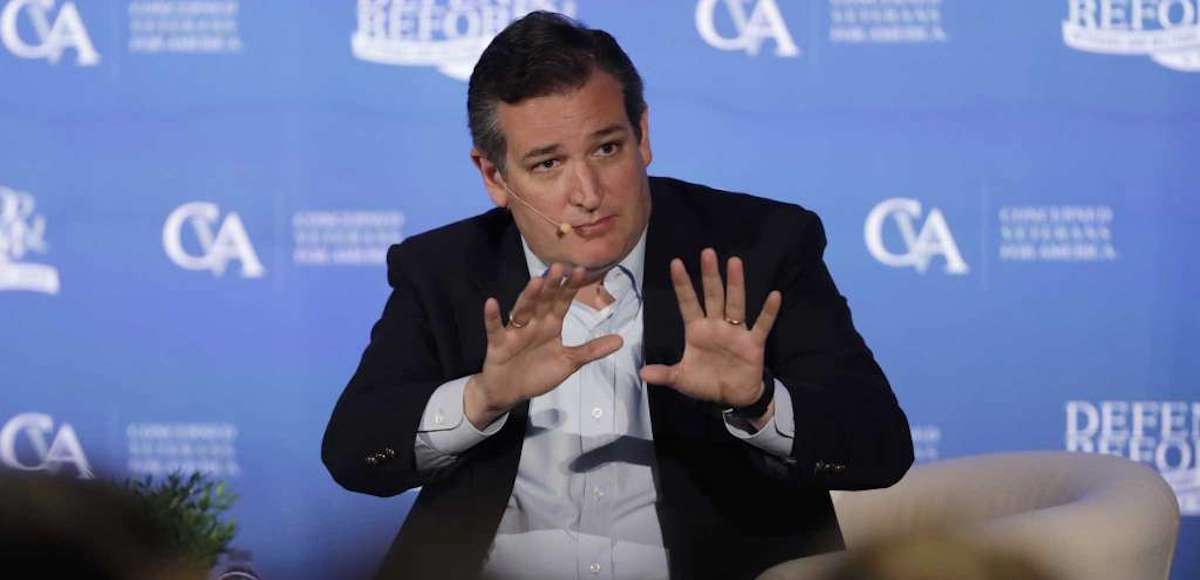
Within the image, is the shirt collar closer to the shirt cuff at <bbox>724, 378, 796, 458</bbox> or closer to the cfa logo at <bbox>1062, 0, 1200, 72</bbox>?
the shirt cuff at <bbox>724, 378, 796, 458</bbox>

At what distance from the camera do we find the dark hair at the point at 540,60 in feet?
8.00

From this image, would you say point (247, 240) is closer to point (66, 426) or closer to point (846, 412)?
point (66, 426)

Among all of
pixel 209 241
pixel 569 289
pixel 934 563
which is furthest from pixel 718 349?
pixel 209 241

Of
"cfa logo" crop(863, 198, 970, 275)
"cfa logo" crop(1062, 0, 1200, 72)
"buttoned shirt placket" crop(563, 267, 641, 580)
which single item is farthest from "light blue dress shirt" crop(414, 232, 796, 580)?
"cfa logo" crop(1062, 0, 1200, 72)

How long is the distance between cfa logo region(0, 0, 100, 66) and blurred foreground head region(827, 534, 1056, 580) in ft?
12.8

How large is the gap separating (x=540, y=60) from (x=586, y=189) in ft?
0.72

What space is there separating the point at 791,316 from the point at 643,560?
0.45 meters

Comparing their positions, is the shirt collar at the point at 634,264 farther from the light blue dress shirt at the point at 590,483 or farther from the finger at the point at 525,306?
the finger at the point at 525,306

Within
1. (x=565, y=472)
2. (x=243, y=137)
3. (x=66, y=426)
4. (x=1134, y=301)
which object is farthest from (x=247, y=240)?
(x=1134, y=301)

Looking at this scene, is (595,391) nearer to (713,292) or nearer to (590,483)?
(590,483)

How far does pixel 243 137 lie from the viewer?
4352 mm

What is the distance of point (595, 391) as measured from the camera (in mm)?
2463

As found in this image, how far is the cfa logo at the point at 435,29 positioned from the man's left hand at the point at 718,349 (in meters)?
2.25

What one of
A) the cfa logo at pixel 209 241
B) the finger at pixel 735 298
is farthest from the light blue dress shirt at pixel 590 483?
the cfa logo at pixel 209 241
